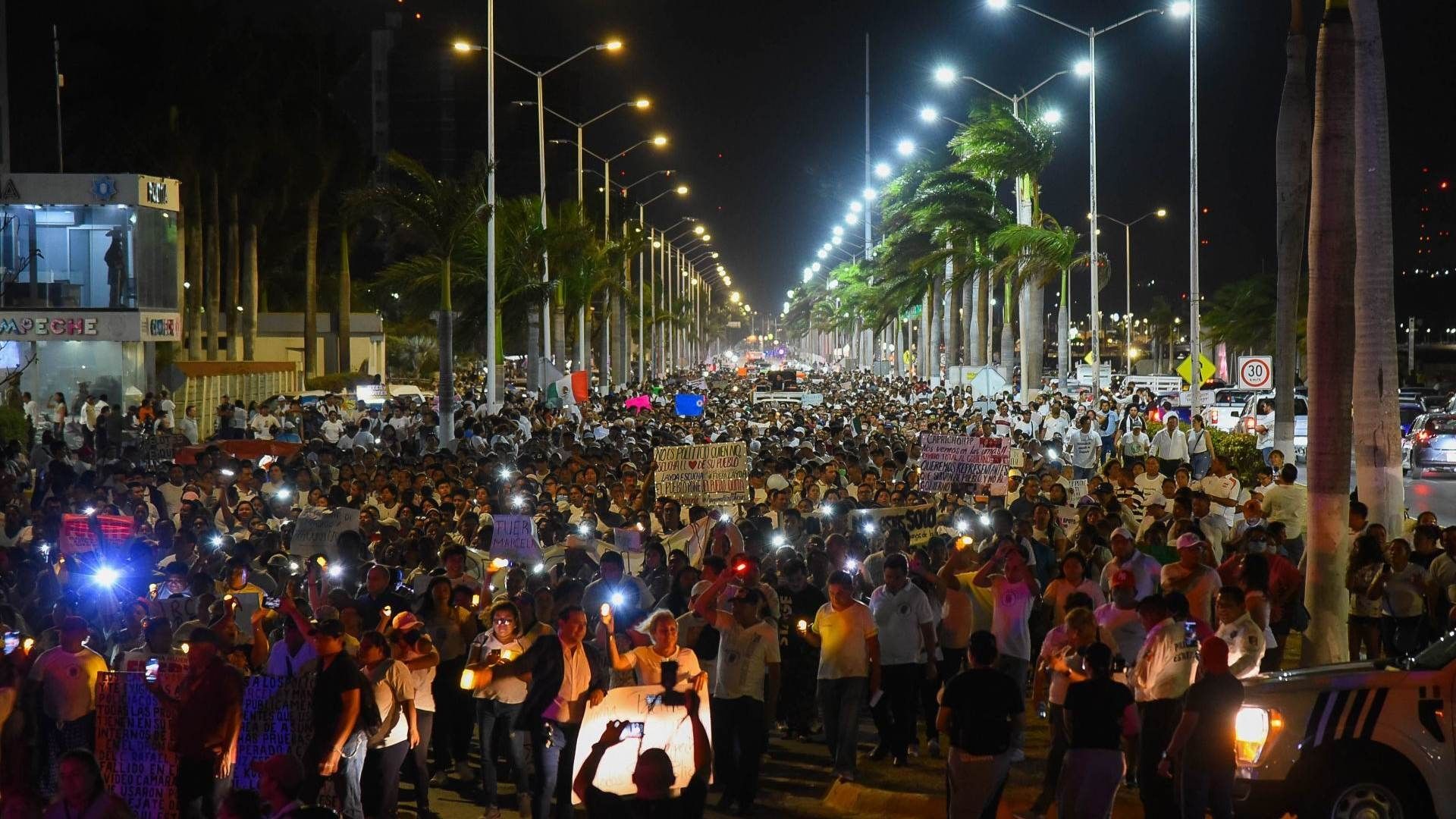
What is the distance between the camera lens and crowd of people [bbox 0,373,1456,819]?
8.23 meters

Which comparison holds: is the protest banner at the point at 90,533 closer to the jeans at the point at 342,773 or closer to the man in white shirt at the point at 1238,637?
the jeans at the point at 342,773

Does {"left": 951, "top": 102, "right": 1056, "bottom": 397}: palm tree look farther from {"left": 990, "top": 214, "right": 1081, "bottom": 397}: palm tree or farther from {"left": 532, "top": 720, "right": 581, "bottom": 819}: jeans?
{"left": 532, "top": 720, "right": 581, "bottom": 819}: jeans

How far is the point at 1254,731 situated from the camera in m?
8.41

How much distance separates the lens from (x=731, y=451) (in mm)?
16516

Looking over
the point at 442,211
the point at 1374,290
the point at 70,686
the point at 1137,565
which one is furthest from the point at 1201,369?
the point at 70,686

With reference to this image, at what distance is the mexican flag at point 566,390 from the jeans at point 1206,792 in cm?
2991

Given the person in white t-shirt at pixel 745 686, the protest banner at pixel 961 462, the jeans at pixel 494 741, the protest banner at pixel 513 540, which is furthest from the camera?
the protest banner at pixel 961 462

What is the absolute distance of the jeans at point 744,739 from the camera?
32.6ft

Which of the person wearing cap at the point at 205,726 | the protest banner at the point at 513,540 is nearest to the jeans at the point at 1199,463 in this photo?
the protest banner at the point at 513,540

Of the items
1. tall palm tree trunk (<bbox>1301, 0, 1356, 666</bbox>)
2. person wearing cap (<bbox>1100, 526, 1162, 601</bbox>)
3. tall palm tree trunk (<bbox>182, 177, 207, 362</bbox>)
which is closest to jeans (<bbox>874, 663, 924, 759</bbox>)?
person wearing cap (<bbox>1100, 526, 1162, 601</bbox>)

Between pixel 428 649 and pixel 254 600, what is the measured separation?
2352 millimetres

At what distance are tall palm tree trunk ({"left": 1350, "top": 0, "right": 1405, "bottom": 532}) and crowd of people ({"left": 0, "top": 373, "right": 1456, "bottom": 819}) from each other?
3.51 feet

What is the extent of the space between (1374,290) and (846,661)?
7955mm

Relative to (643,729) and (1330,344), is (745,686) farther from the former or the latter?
(1330,344)
